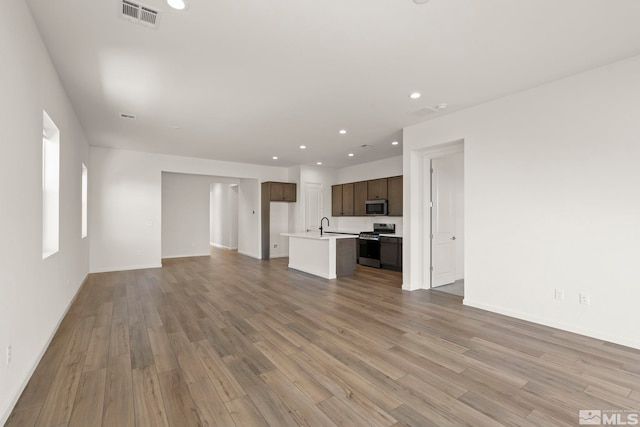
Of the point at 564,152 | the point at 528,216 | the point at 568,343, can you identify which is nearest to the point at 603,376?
the point at 568,343

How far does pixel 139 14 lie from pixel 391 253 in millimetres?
6288

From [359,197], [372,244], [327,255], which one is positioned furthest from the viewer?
[359,197]

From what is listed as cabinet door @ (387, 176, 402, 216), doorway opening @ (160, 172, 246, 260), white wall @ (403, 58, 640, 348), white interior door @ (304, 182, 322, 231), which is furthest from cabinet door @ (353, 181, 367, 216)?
doorway opening @ (160, 172, 246, 260)

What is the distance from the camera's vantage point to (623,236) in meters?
3.02

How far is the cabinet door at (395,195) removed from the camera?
7234 millimetres

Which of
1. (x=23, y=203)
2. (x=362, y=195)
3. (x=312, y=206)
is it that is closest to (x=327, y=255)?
(x=362, y=195)

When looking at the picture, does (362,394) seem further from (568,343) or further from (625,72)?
(625,72)

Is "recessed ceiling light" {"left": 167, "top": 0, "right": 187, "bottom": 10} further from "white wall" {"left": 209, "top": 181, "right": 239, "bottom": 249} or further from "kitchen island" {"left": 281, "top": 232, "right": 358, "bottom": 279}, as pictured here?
"white wall" {"left": 209, "top": 181, "right": 239, "bottom": 249}

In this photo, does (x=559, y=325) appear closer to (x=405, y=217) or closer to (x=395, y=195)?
(x=405, y=217)

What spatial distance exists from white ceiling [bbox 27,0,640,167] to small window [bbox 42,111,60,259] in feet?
2.33

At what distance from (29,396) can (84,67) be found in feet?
10.2

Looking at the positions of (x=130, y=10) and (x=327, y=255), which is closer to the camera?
(x=130, y=10)

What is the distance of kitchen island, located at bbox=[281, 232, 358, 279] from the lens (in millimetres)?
6160

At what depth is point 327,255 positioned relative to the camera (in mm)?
6164
